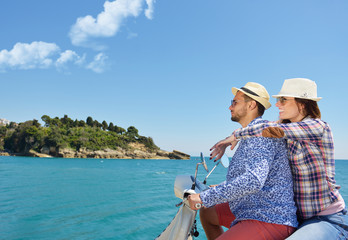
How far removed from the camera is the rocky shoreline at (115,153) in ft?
260

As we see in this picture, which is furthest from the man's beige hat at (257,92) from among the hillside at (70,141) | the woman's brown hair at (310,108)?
the hillside at (70,141)

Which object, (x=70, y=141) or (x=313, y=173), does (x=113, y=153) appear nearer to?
(x=70, y=141)

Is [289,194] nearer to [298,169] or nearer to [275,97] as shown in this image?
[298,169]

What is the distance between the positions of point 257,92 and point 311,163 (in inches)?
26.8

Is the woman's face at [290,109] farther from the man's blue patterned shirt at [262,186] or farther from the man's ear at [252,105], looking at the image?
the man's blue patterned shirt at [262,186]

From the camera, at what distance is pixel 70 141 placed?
84.1 meters

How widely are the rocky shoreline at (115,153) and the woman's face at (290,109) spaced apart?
85519 mm

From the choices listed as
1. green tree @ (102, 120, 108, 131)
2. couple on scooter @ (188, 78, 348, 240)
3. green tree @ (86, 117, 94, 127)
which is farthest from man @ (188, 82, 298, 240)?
green tree @ (86, 117, 94, 127)

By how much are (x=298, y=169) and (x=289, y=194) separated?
0.60 ft

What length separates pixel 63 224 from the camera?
8.37m

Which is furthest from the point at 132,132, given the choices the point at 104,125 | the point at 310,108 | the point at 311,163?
the point at 311,163

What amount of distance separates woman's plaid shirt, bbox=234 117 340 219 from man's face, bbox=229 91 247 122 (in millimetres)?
404

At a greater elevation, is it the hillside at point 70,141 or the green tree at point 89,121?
the green tree at point 89,121

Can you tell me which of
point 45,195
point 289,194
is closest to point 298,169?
point 289,194
